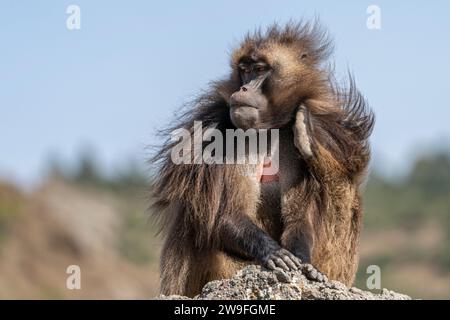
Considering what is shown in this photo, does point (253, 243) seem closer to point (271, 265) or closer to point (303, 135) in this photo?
point (271, 265)

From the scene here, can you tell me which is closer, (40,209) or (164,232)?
(164,232)

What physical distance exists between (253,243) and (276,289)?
1252 mm

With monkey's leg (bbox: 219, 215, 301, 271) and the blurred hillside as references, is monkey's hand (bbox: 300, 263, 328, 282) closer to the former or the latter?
monkey's leg (bbox: 219, 215, 301, 271)

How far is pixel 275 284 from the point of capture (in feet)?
27.0

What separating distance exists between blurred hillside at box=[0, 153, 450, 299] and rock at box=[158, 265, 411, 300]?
1143cm

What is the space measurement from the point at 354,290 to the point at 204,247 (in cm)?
193

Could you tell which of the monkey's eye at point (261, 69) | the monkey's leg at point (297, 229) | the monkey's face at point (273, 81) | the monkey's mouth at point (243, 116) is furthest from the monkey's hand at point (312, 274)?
the monkey's eye at point (261, 69)

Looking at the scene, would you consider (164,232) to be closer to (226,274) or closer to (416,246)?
(226,274)

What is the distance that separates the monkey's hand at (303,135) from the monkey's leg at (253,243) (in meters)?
0.84

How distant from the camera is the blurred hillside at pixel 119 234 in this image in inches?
1257

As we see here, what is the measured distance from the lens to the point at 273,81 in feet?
33.8

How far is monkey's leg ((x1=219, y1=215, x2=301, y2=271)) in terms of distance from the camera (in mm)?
9016

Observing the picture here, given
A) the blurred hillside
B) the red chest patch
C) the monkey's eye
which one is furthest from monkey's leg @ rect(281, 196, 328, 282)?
the blurred hillside
